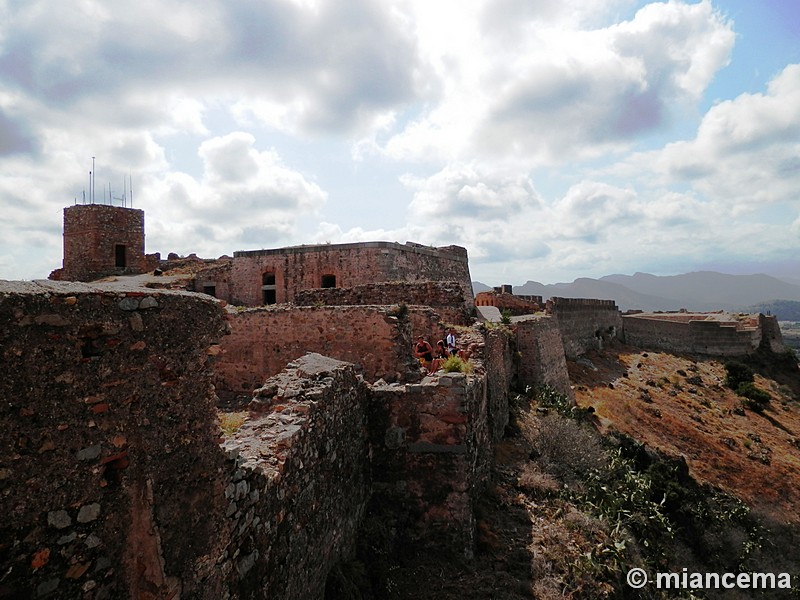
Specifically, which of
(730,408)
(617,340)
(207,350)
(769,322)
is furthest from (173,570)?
(769,322)

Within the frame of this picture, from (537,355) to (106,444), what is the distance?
16.3 meters

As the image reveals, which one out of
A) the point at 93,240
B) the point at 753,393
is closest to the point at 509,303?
the point at 753,393

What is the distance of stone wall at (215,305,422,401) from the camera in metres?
9.29

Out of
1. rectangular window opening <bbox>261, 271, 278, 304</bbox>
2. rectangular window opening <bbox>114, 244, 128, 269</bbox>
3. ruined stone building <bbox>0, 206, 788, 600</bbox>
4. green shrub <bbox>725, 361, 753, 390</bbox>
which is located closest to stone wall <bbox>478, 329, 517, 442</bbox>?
ruined stone building <bbox>0, 206, 788, 600</bbox>

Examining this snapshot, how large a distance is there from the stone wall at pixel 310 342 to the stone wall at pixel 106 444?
18.1ft

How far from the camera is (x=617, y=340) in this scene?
3484cm

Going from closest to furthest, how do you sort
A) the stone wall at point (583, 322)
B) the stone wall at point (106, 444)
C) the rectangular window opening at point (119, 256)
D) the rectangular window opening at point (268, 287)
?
1. the stone wall at point (106, 444)
2. the rectangular window opening at point (268, 287)
3. the rectangular window opening at point (119, 256)
4. the stone wall at point (583, 322)

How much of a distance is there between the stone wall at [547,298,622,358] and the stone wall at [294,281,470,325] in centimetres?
1331

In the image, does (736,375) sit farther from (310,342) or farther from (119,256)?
(119,256)

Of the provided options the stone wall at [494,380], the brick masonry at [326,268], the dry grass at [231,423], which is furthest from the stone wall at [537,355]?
the dry grass at [231,423]

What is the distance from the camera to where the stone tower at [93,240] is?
79.6ft

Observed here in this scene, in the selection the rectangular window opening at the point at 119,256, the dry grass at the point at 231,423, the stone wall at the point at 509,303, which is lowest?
the dry grass at the point at 231,423

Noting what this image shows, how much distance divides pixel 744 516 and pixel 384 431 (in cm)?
1446

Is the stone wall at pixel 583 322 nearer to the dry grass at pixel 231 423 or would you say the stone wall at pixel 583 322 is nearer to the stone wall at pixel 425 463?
the stone wall at pixel 425 463
